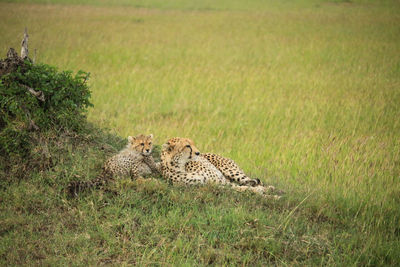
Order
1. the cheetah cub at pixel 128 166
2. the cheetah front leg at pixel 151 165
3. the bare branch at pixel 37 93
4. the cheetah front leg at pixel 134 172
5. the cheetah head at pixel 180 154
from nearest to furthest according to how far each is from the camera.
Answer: the cheetah cub at pixel 128 166 → the cheetah front leg at pixel 134 172 → the cheetah head at pixel 180 154 → the cheetah front leg at pixel 151 165 → the bare branch at pixel 37 93

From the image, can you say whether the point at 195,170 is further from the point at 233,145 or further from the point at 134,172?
the point at 233,145

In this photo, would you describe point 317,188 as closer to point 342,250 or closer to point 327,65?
point 342,250

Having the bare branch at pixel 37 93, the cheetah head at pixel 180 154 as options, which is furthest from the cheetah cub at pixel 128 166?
the bare branch at pixel 37 93

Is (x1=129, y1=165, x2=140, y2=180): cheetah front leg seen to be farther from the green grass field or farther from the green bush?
the green bush

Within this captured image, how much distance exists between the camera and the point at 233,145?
22.4 ft

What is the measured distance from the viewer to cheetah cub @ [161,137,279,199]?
4852 mm

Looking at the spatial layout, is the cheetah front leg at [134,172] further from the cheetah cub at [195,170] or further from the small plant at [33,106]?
the small plant at [33,106]

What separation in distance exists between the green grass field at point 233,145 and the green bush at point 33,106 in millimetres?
473

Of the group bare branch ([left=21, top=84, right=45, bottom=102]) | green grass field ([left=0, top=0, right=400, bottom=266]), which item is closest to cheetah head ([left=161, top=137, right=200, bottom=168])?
green grass field ([left=0, top=0, right=400, bottom=266])

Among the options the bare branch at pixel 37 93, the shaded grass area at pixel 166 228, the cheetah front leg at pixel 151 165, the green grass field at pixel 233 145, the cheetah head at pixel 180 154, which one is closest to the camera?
the shaded grass area at pixel 166 228

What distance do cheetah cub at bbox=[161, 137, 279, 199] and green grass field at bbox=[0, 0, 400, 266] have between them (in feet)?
0.57

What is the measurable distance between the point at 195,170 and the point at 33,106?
A: 7.87ft

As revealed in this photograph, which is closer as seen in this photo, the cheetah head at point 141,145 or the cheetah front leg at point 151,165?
the cheetah head at point 141,145

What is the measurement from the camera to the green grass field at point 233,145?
12.4 ft
